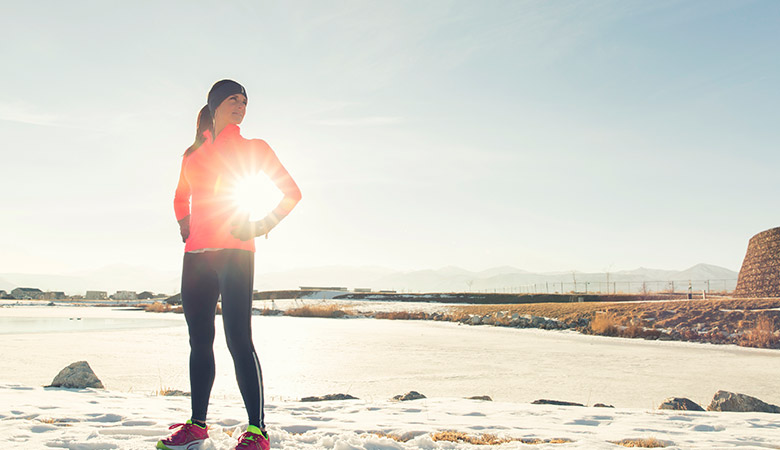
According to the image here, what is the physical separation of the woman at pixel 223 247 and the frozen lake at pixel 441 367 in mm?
2969

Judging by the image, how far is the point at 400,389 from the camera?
6297 mm

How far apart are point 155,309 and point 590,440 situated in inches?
1432

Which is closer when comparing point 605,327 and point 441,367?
point 441,367

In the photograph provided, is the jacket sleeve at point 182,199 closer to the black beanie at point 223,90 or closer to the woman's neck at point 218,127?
the woman's neck at point 218,127

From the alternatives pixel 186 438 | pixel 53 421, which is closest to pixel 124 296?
pixel 53 421

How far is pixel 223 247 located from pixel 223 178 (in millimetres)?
424

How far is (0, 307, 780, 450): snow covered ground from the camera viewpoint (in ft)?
10.5

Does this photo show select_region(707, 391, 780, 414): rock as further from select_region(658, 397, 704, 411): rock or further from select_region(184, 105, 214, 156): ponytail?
select_region(184, 105, 214, 156): ponytail

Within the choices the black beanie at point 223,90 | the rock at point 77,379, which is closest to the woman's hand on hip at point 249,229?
the black beanie at point 223,90

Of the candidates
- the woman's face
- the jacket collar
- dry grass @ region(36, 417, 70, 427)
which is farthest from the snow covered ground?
the woman's face

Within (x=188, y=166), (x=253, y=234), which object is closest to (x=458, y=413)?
(x=253, y=234)

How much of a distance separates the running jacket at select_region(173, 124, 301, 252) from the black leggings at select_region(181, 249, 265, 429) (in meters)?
0.12

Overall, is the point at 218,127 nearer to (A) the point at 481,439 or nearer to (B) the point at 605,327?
(A) the point at 481,439

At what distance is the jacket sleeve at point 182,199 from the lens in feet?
9.91
